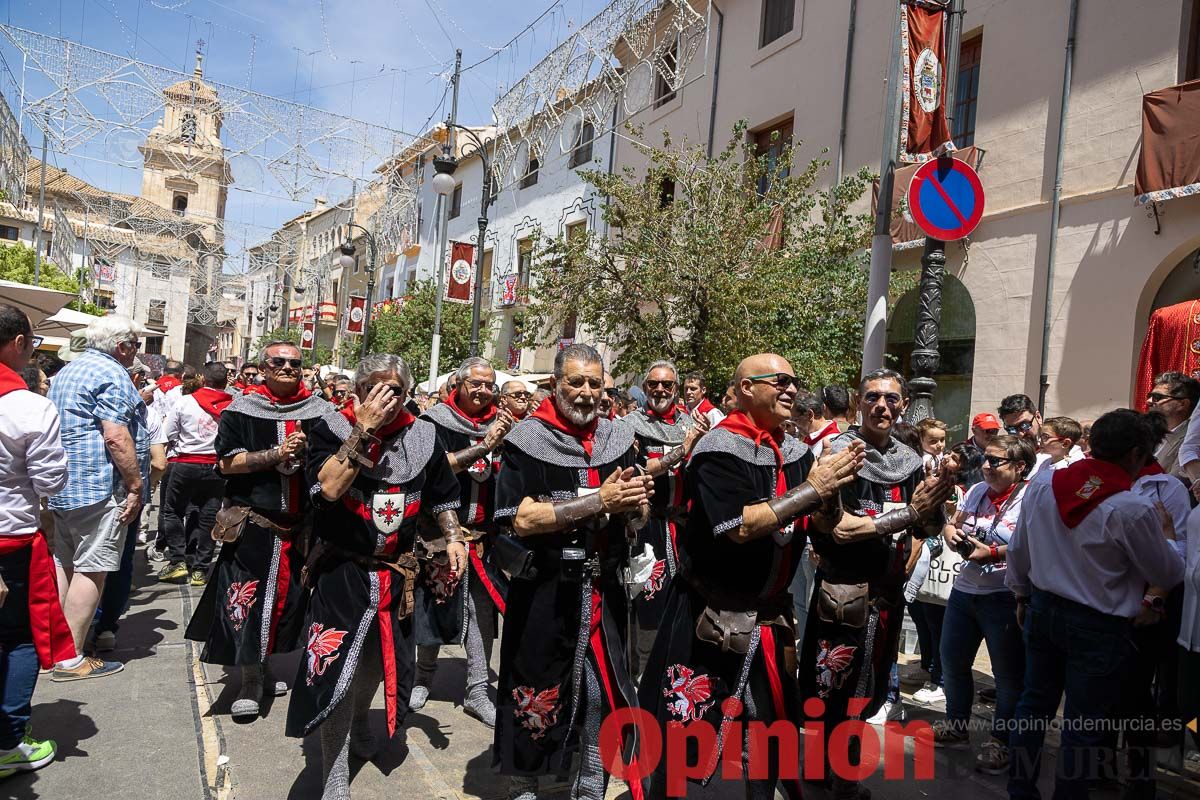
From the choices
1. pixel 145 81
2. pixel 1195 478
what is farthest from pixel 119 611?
pixel 145 81

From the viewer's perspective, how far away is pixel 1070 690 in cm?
372

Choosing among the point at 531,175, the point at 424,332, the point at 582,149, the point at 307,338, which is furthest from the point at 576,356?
the point at 307,338

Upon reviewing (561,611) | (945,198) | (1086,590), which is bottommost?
(561,611)

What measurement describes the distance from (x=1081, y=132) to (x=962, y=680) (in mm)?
9362

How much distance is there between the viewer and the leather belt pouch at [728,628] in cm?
348

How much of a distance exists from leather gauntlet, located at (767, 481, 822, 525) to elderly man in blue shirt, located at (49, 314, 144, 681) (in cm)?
389

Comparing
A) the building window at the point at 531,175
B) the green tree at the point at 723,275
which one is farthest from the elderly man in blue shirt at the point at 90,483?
the building window at the point at 531,175

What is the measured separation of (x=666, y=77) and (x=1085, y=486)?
17466mm

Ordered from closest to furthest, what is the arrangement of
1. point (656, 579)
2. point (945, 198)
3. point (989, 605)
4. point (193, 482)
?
point (989, 605) → point (656, 579) → point (945, 198) → point (193, 482)

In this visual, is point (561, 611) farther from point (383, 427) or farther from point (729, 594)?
point (383, 427)

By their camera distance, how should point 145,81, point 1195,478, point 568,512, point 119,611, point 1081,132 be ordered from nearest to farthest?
1. point 568,512
2. point 1195,478
3. point 119,611
4. point 1081,132
5. point 145,81

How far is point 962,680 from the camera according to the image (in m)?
4.84

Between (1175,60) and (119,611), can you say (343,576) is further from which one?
(1175,60)

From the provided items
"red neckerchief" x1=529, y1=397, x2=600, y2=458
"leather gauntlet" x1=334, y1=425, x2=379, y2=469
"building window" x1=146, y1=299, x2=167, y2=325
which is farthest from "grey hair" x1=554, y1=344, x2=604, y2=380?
"building window" x1=146, y1=299, x2=167, y2=325
